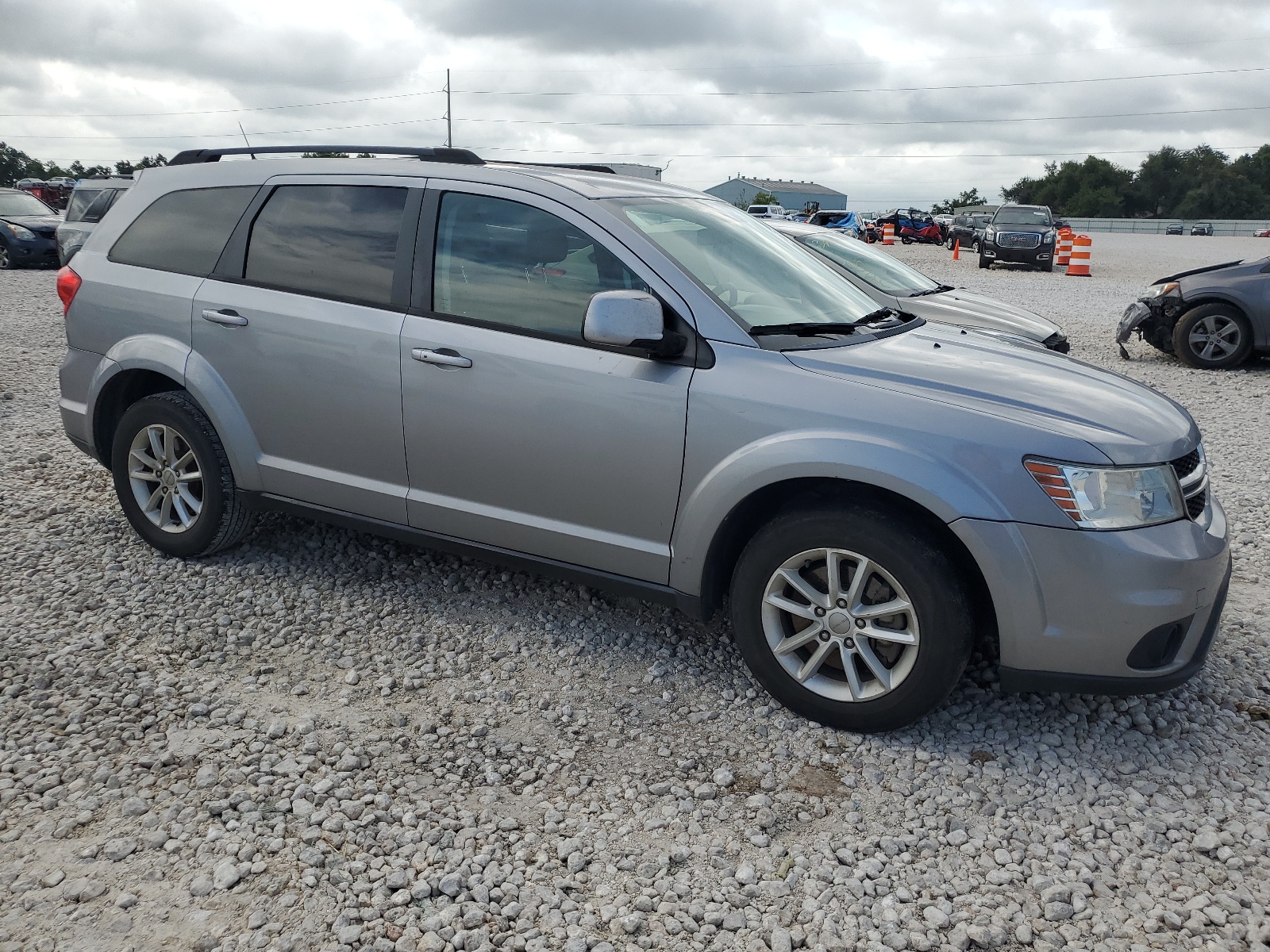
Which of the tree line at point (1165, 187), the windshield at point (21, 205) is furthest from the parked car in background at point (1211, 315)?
the tree line at point (1165, 187)

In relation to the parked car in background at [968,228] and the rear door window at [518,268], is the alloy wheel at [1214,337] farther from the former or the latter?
the parked car in background at [968,228]

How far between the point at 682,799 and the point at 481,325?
1.88m

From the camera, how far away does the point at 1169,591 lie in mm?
3010

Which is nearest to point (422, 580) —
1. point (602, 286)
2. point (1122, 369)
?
point (602, 286)

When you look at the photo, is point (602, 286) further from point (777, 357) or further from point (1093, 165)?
point (1093, 165)

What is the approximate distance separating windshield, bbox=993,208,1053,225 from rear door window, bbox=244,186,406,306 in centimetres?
2595

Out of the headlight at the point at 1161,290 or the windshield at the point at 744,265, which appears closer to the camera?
the windshield at the point at 744,265

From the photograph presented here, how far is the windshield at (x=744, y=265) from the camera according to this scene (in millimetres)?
3662

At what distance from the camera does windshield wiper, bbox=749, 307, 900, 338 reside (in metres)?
3.53

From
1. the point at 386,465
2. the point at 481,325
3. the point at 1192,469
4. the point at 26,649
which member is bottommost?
the point at 26,649

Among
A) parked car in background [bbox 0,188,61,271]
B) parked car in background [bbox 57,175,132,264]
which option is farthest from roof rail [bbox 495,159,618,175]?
parked car in background [bbox 0,188,61,271]

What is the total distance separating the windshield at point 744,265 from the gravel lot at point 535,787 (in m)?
1.39

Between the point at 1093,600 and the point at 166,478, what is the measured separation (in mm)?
3966

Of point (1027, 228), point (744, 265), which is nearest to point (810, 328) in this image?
point (744, 265)
